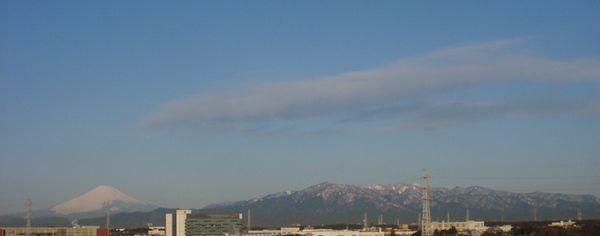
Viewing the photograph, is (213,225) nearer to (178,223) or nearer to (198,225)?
(198,225)

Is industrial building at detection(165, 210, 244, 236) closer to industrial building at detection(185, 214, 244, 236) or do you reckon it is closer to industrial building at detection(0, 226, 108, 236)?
industrial building at detection(185, 214, 244, 236)

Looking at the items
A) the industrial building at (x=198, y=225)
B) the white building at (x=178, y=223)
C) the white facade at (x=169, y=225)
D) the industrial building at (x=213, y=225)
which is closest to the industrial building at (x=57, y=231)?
the white facade at (x=169, y=225)

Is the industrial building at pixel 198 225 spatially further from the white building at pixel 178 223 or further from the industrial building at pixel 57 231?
the industrial building at pixel 57 231

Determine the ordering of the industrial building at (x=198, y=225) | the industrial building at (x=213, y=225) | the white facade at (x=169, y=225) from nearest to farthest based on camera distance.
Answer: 1. the industrial building at (x=198, y=225)
2. the industrial building at (x=213, y=225)
3. the white facade at (x=169, y=225)

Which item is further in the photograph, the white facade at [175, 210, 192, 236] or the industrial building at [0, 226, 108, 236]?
the white facade at [175, 210, 192, 236]

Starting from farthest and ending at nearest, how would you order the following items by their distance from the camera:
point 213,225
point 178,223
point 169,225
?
point 213,225, point 169,225, point 178,223

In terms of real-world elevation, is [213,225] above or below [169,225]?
below

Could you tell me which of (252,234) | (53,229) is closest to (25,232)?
(53,229)

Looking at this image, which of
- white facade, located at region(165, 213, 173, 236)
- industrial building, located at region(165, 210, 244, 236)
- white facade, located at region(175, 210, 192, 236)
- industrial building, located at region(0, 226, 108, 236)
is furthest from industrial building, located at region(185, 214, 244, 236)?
industrial building, located at region(0, 226, 108, 236)

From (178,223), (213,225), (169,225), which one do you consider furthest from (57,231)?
(213,225)

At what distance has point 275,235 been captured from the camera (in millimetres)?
115125

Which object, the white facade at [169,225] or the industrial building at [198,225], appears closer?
the industrial building at [198,225]

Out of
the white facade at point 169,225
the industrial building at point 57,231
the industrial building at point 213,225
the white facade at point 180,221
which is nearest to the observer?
the industrial building at point 57,231

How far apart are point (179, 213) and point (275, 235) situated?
1834 cm
